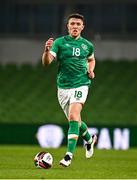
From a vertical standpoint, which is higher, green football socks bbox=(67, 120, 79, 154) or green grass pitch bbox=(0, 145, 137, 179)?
green football socks bbox=(67, 120, 79, 154)

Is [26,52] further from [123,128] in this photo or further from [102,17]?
[123,128]

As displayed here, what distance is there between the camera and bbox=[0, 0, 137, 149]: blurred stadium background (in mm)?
25844

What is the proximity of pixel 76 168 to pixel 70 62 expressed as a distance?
1.59 meters

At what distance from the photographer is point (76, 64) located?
13336 mm

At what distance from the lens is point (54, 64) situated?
30469 mm

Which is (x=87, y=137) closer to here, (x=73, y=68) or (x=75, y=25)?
(x=73, y=68)

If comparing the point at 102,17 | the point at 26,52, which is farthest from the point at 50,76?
the point at 102,17

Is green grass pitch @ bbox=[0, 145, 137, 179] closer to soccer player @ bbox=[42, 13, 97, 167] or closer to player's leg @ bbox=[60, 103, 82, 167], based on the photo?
player's leg @ bbox=[60, 103, 82, 167]

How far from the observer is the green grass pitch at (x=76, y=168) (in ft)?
38.5

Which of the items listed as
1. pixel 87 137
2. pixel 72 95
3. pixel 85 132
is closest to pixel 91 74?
pixel 72 95

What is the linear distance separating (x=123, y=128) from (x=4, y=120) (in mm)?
3984

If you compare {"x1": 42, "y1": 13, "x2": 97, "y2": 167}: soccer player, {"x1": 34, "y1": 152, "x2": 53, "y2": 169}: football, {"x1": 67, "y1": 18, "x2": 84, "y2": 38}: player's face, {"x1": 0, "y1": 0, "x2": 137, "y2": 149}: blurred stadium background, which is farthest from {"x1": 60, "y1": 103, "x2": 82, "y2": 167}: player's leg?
{"x1": 0, "y1": 0, "x2": 137, "y2": 149}: blurred stadium background

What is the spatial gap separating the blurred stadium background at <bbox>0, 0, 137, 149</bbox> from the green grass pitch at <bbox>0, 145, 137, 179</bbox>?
846cm

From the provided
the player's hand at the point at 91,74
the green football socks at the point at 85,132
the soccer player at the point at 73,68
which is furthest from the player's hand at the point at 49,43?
the green football socks at the point at 85,132
